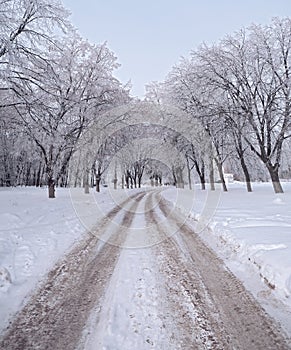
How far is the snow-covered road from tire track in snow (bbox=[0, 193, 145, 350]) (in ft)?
0.04

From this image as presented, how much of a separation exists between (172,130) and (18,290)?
21790 millimetres

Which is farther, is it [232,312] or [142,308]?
[142,308]

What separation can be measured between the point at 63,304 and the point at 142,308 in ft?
3.77

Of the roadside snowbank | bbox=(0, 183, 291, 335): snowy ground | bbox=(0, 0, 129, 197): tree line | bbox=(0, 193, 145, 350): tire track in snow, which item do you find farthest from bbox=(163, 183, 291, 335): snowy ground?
bbox=(0, 0, 129, 197): tree line

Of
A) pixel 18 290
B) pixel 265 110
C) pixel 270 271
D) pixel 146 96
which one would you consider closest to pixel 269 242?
pixel 270 271

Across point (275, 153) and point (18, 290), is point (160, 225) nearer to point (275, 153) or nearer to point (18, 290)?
point (18, 290)

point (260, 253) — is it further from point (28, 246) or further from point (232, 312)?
point (28, 246)

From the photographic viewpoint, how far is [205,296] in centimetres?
385

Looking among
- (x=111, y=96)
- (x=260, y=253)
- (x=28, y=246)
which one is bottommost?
(x=28, y=246)

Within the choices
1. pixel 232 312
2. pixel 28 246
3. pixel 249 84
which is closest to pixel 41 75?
pixel 28 246

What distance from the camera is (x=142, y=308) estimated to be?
3498 mm

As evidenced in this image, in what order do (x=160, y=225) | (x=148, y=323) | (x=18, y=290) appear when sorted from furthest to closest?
(x=160, y=225)
(x=18, y=290)
(x=148, y=323)

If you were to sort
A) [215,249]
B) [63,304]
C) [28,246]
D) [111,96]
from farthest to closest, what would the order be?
[111,96], [28,246], [215,249], [63,304]

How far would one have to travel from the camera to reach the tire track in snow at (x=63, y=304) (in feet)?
9.45
